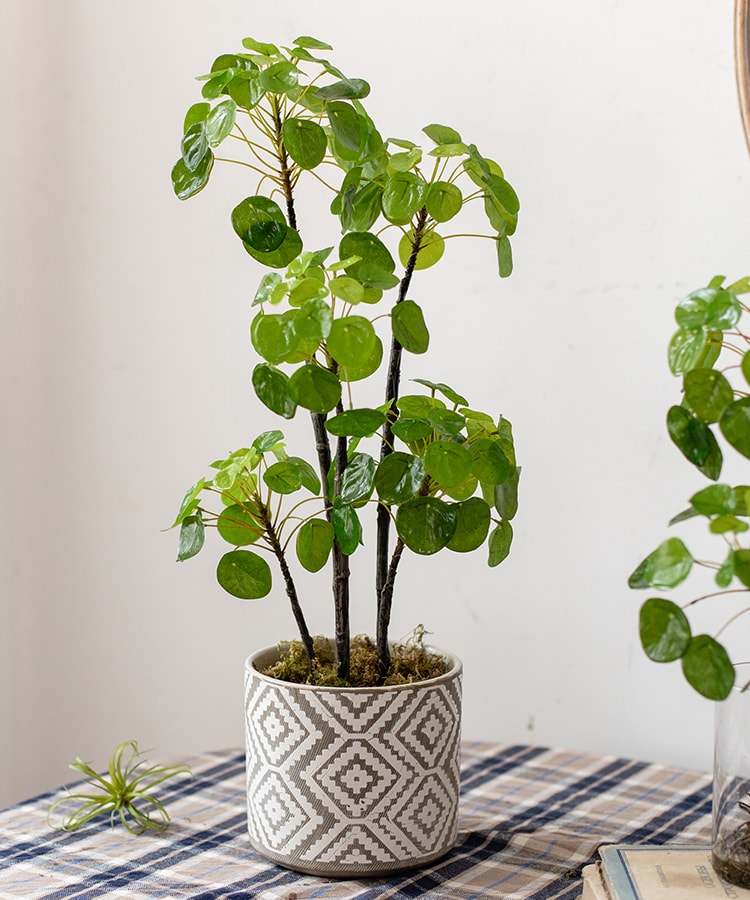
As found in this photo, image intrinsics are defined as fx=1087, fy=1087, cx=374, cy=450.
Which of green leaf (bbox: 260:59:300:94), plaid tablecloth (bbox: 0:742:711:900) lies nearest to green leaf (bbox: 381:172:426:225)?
green leaf (bbox: 260:59:300:94)

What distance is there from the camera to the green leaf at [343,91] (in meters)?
0.82

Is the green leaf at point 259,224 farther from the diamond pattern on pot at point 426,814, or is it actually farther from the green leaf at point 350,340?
the diamond pattern on pot at point 426,814

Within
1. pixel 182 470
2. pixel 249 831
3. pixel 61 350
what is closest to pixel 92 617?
pixel 182 470

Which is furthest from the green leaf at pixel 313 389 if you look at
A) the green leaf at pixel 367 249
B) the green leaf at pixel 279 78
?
the green leaf at pixel 279 78

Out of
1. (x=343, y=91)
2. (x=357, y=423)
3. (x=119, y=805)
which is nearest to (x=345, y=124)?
(x=343, y=91)

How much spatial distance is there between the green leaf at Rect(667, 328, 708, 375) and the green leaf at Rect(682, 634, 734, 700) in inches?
7.3

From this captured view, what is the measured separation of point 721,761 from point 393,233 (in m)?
0.73

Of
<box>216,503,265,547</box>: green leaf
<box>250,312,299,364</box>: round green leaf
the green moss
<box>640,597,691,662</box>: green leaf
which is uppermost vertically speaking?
<box>250,312,299,364</box>: round green leaf

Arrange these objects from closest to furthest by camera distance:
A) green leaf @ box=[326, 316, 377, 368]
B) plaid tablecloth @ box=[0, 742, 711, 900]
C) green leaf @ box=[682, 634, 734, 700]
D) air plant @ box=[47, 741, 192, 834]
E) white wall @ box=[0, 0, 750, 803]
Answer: green leaf @ box=[682, 634, 734, 700] → green leaf @ box=[326, 316, 377, 368] → plaid tablecloth @ box=[0, 742, 711, 900] → air plant @ box=[47, 741, 192, 834] → white wall @ box=[0, 0, 750, 803]

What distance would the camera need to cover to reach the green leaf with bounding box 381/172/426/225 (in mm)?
819

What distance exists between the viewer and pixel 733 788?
2.59 ft

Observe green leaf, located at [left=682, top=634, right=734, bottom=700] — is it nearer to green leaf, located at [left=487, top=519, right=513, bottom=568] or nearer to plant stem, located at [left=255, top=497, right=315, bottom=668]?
green leaf, located at [left=487, top=519, right=513, bottom=568]

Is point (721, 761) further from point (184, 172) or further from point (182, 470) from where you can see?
point (182, 470)

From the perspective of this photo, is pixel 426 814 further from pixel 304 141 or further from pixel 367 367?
pixel 304 141
